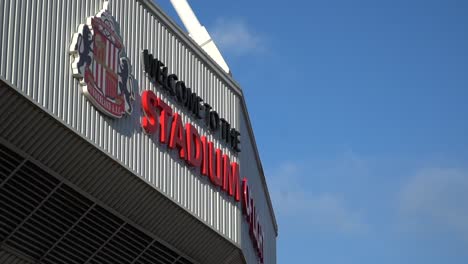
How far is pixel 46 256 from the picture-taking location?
3312 cm

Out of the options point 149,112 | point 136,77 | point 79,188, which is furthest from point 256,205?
point 79,188

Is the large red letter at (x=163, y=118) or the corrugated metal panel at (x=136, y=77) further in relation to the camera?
the large red letter at (x=163, y=118)

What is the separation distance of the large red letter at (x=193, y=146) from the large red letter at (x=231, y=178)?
213cm

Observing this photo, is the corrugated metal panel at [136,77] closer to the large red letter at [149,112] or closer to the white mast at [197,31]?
the large red letter at [149,112]

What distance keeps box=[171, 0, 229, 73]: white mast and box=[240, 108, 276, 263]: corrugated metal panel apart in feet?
9.17

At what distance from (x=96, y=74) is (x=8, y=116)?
442 centimetres

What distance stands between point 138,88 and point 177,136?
2.56 metres

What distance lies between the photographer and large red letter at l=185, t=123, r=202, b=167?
37812mm

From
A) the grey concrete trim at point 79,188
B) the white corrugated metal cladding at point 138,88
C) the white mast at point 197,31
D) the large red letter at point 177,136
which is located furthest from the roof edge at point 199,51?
the grey concrete trim at point 79,188

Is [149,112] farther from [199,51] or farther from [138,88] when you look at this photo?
[199,51]

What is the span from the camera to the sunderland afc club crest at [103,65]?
32.0 m

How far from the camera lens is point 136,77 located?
3544cm

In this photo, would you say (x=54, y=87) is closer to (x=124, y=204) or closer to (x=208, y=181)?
(x=124, y=204)

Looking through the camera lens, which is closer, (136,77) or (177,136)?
(136,77)
